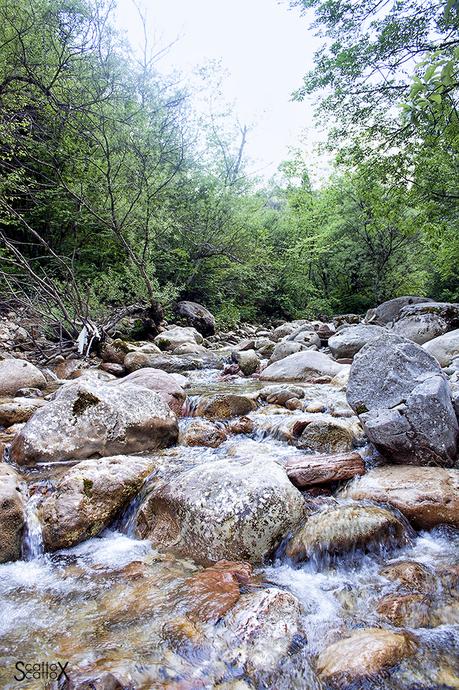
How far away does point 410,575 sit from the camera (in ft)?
7.27

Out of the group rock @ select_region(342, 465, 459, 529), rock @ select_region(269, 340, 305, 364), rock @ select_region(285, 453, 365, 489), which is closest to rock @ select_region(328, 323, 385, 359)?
rock @ select_region(269, 340, 305, 364)

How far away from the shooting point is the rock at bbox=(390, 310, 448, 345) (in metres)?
9.54

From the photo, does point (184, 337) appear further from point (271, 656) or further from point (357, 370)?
point (271, 656)

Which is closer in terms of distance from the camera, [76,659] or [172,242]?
[76,659]

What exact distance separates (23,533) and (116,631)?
1.15 meters

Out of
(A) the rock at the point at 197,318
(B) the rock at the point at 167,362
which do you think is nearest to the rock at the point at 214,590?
(B) the rock at the point at 167,362

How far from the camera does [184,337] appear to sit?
1254 centimetres

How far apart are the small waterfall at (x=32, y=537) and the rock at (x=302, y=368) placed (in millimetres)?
5476

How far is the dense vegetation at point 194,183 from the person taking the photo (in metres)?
7.72

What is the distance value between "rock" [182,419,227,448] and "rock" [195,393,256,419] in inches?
23.9

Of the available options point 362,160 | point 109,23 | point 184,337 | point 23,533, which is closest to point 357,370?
point 23,533

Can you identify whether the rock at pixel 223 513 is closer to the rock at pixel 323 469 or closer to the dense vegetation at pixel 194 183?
the rock at pixel 323 469

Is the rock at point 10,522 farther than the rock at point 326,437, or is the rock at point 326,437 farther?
the rock at point 326,437

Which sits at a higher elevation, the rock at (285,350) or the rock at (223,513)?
the rock at (285,350)
